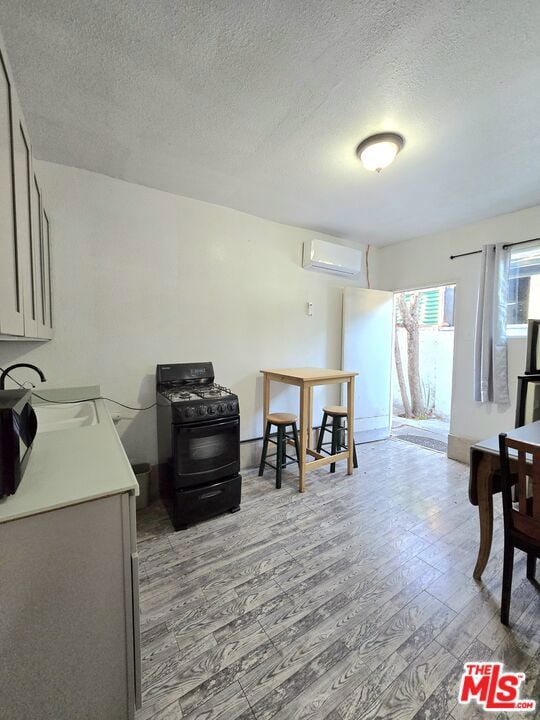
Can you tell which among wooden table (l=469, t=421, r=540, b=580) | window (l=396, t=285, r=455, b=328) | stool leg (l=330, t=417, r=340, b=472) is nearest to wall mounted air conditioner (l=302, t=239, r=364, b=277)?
stool leg (l=330, t=417, r=340, b=472)

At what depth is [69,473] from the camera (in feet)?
3.23

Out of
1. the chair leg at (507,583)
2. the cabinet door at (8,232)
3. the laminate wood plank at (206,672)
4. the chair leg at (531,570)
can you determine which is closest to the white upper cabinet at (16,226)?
the cabinet door at (8,232)

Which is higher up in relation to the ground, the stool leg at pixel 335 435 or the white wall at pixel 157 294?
the white wall at pixel 157 294

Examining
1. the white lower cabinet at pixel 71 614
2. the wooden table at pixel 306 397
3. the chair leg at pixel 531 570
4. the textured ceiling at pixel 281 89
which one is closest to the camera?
the white lower cabinet at pixel 71 614

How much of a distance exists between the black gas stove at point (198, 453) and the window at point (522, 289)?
2.92 meters

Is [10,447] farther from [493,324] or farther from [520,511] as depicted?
[493,324]

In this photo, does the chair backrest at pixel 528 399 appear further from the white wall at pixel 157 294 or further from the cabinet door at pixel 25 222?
the cabinet door at pixel 25 222

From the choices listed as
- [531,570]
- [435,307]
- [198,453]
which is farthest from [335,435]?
[435,307]

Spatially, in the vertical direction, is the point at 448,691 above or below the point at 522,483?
below

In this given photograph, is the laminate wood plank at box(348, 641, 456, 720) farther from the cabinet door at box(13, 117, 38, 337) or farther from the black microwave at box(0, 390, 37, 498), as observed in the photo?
the cabinet door at box(13, 117, 38, 337)

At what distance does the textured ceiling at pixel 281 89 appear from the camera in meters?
1.15

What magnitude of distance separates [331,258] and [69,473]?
3.18 meters

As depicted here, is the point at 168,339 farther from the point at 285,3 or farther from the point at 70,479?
the point at 285,3

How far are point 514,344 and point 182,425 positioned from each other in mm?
3243
